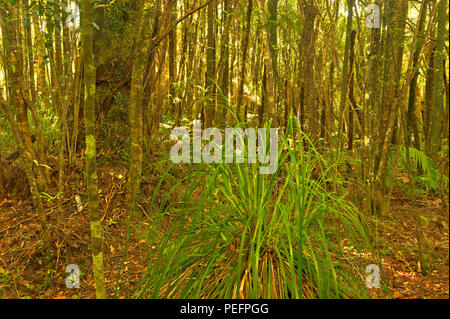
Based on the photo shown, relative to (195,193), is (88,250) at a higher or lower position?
lower

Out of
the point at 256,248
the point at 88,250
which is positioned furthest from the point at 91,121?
the point at 88,250

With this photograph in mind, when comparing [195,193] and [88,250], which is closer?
[195,193]

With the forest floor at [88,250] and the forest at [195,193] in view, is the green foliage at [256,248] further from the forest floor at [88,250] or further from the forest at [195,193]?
the forest floor at [88,250]

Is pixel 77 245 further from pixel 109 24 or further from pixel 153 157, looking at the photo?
pixel 109 24

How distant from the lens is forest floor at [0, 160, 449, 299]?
2344 mm

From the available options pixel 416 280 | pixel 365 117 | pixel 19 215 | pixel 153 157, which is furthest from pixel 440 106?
pixel 19 215

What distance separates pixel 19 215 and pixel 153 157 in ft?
4.49

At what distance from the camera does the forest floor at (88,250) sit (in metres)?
2.34

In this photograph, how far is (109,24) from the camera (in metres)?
3.46

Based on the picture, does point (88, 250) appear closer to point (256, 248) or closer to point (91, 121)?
point (91, 121)

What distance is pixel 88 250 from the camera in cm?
275

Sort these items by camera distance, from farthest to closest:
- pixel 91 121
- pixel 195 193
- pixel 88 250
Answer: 1. pixel 88 250
2. pixel 195 193
3. pixel 91 121

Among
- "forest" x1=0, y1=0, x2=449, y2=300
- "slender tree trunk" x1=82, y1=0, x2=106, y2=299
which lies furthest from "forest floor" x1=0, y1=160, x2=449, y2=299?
"slender tree trunk" x1=82, y1=0, x2=106, y2=299

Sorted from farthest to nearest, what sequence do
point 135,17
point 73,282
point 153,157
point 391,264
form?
point 153,157 → point 135,17 → point 391,264 → point 73,282
